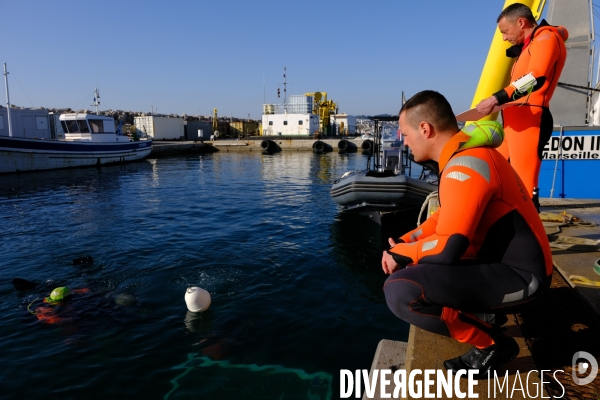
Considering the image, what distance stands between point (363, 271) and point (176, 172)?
19769 mm

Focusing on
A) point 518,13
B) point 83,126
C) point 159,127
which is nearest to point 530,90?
point 518,13

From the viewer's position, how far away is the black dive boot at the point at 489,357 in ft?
7.20

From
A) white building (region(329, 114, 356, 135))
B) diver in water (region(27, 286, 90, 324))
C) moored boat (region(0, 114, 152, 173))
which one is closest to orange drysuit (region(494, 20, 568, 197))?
diver in water (region(27, 286, 90, 324))

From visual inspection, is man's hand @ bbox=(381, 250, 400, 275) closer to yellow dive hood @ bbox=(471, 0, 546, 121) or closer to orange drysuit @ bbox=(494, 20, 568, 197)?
orange drysuit @ bbox=(494, 20, 568, 197)

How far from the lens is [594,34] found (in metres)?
7.02

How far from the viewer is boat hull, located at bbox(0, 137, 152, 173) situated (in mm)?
22812

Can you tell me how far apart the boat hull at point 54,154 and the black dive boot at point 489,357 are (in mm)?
26826

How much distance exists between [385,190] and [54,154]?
23980 mm

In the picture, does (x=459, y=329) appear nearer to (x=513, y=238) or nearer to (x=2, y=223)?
(x=513, y=238)

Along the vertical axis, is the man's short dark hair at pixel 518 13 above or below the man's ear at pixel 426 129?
above

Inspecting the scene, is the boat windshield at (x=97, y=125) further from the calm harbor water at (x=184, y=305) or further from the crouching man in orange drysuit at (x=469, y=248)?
the crouching man in orange drysuit at (x=469, y=248)

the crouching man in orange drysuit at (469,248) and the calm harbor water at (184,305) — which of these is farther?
the calm harbor water at (184,305)

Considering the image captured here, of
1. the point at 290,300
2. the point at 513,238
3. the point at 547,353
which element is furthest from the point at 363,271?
the point at 513,238

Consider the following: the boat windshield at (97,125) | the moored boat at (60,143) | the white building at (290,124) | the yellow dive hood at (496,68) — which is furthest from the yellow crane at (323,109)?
the yellow dive hood at (496,68)
